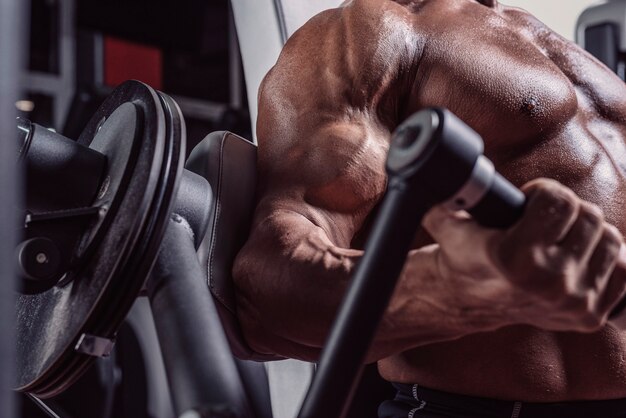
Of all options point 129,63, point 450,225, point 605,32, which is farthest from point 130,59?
point 450,225

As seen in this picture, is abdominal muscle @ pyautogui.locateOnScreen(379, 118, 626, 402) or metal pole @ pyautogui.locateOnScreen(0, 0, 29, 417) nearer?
metal pole @ pyautogui.locateOnScreen(0, 0, 29, 417)

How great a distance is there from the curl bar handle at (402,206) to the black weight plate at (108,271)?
22cm

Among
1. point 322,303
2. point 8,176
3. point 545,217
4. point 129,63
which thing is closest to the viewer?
point 8,176

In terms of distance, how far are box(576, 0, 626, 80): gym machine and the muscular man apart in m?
0.59

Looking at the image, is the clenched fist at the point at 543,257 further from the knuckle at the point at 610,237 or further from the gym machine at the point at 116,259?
the gym machine at the point at 116,259

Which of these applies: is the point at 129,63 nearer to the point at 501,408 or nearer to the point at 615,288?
the point at 501,408

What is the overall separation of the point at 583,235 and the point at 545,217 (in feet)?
0.11

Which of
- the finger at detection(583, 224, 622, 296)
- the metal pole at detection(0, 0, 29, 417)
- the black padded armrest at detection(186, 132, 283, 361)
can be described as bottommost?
the black padded armrest at detection(186, 132, 283, 361)

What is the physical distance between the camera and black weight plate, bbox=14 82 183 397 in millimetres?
635

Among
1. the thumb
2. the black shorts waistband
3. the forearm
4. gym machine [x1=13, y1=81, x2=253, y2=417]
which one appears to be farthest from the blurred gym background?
the thumb

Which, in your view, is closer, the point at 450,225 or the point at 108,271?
the point at 450,225

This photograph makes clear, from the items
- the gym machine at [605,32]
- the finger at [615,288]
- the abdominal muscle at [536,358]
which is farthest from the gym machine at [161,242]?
the gym machine at [605,32]

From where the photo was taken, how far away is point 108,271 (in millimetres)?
641

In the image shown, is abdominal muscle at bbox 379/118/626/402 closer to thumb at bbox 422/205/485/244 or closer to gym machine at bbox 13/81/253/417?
gym machine at bbox 13/81/253/417
